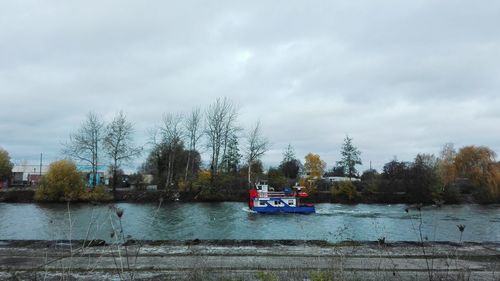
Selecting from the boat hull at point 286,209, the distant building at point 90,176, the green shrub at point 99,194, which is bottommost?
the boat hull at point 286,209

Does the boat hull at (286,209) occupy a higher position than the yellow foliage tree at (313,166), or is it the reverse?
the yellow foliage tree at (313,166)

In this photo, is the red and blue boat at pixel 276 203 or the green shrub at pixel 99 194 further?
the green shrub at pixel 99 194

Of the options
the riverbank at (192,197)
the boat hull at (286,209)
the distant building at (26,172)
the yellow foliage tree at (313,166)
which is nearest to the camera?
the boat hull at (286,209)

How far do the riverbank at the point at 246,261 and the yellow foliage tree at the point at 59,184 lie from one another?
174 ft

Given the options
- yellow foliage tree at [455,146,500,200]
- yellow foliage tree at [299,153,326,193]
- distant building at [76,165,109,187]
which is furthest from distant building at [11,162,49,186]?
yellow foliage tree at [455,146,500,200]

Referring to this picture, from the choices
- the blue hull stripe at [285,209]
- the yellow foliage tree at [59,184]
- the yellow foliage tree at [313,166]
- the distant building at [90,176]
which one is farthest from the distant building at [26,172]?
the blue hull stripe at [285,209]

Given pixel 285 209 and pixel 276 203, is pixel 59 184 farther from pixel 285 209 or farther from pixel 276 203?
pixel 285 209

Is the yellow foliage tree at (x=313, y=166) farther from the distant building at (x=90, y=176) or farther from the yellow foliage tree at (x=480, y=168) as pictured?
the distant building at (x=90, y=176)

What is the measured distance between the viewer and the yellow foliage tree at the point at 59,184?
66875 millimetres

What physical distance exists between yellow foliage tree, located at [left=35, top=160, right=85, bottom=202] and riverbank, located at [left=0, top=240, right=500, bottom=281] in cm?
5291

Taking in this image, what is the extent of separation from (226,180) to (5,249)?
6197 cm

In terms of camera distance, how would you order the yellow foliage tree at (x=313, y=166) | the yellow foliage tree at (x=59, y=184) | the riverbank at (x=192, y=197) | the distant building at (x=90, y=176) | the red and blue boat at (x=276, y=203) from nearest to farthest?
the red and blue boat at (x=276, y=203)
the yellow foliage tree at (x=59, y=184)
the riverbank at (x=192, y=197)
the distant building at (x=90, y=176)
the yellow foliage tree at (x=313, y=166)

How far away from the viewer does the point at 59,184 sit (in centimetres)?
6669

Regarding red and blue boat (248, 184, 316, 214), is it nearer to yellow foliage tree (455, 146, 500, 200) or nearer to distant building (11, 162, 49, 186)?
yellow foliage tree (455, 146, 500, 200)
